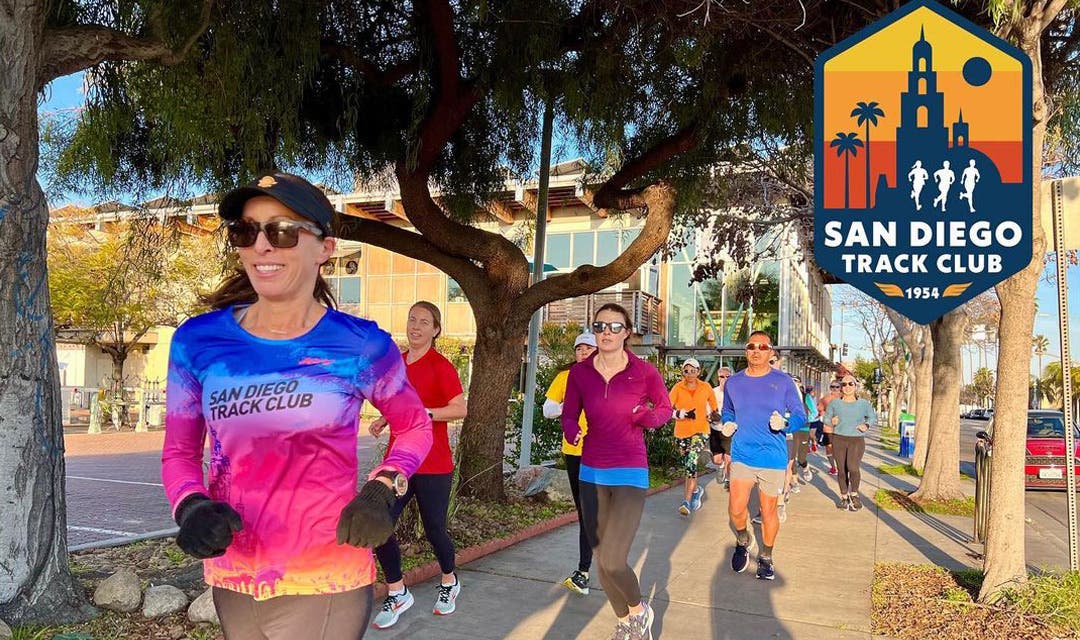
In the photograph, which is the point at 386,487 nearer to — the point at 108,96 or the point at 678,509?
the point at 108,96

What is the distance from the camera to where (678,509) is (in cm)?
1094

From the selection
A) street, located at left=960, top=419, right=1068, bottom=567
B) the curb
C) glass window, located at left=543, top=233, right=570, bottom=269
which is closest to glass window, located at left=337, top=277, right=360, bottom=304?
glass window, located at left=543, top=233, right=570, bottom=269

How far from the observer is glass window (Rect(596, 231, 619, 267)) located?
3030 centimetres

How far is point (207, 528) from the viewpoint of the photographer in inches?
79.1

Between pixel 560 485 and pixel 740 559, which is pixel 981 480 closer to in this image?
pixel 740 559

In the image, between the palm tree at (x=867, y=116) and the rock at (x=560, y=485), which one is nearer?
the palm tree at (x=867, y=116)

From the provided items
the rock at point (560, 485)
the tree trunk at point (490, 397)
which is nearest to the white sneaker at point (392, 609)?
the tree trunk at point (490, 397)

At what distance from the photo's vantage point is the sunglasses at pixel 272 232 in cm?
225

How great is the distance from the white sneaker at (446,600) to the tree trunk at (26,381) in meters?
2.10

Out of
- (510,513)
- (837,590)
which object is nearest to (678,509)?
(510,513)

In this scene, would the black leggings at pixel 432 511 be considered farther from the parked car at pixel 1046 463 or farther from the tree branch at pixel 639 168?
the parked car at pixel 1046 463

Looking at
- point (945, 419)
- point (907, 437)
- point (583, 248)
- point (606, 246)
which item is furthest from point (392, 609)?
point (583, 248)

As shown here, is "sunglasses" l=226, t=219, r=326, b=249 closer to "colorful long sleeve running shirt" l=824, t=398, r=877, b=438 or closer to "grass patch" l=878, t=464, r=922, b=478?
"colorful long sleeve running shirt" l=824, t=398, r=877, b=438

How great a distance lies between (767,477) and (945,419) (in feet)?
23.5
